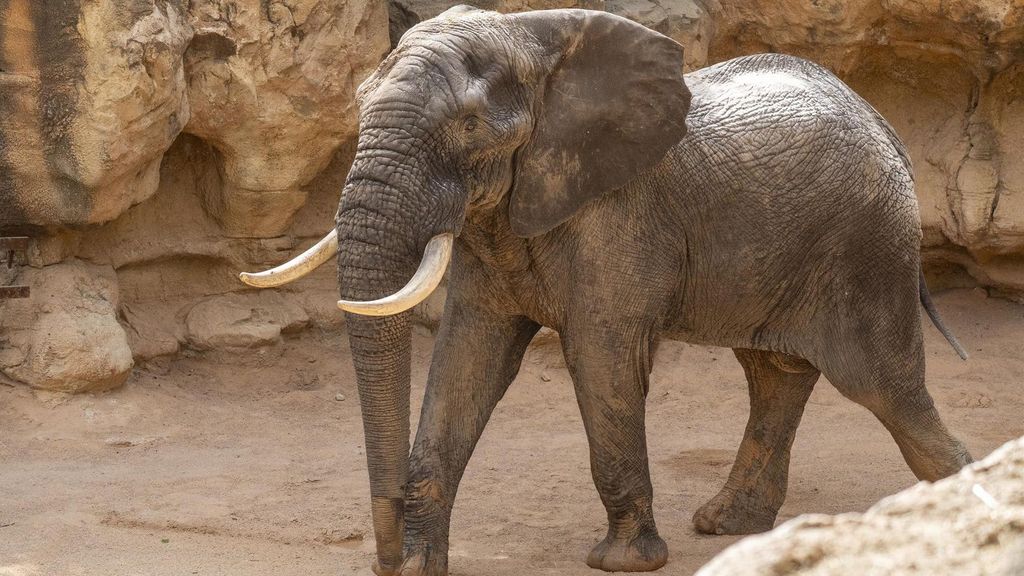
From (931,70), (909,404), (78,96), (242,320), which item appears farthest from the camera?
(931,70)

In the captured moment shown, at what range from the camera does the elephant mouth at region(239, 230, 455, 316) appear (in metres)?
4.82

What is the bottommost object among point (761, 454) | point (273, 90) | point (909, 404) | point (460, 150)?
point (761, 454)

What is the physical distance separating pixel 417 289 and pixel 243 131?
4.21 metres

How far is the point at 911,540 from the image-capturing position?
6.91 feet

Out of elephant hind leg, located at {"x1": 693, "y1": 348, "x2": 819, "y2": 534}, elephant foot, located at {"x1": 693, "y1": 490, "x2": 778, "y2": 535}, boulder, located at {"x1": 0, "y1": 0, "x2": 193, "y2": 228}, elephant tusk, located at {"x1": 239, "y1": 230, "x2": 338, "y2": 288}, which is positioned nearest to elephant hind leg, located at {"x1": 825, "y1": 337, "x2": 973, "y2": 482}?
elephant hind leg, located at {"x1": 693, "y1": 348, "x2": 819, "y2": 534}

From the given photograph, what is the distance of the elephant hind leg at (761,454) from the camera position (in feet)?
22.1

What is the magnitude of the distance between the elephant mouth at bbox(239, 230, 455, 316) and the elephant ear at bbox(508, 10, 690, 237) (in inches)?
20.3

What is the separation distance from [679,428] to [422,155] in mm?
4347

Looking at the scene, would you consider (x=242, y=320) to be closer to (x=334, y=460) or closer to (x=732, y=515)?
(x=334, y=460)

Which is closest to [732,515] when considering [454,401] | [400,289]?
[454,401]

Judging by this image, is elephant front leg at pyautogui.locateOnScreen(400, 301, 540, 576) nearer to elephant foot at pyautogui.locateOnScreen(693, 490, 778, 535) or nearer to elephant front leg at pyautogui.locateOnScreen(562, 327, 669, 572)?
elephant front leg at pyautogui.locateOnScreen(562, 327, 669, 572)

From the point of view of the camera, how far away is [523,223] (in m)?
5.52

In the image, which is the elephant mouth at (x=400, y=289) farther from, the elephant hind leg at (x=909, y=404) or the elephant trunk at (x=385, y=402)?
the elephant hind leg at (x=909, y=404)

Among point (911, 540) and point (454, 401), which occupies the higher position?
point (911, 540)
